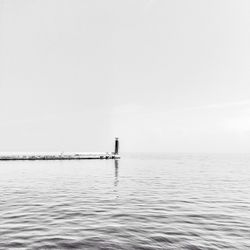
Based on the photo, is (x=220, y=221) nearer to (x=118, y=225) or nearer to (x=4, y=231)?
(x=118, y=225)

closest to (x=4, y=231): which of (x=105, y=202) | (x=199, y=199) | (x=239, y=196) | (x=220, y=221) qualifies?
(x=105, y=202)

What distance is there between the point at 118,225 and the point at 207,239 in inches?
165

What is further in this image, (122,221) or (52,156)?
(52,156)

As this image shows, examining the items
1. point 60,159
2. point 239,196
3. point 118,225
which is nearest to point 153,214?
point 118,225

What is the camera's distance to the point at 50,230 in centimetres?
1191

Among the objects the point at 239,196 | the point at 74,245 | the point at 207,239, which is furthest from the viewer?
the point at 239,196

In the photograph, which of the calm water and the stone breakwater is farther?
the stone breakwater

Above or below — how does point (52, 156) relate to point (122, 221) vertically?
above

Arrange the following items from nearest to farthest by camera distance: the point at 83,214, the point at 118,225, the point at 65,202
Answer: the point at 118,225
the point at 83,214
the point at 65,202

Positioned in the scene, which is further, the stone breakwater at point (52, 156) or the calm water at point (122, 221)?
the stone breakwater at point (52, 156)

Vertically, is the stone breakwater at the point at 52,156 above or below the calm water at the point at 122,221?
above

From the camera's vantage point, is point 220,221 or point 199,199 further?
point 199,199

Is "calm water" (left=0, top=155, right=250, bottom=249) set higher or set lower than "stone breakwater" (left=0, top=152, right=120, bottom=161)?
lower

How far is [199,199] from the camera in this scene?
68.2 feet
